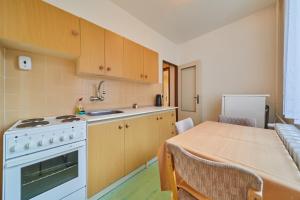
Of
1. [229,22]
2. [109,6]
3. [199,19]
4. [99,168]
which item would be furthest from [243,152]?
[229,22]

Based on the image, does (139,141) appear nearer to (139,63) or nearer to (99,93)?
(99,93)

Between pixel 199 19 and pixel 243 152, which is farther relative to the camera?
pixel 199 19

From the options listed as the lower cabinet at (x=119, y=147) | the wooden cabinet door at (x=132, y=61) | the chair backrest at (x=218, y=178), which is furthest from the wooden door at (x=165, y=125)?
the chair backrest at (x=218, y=178)

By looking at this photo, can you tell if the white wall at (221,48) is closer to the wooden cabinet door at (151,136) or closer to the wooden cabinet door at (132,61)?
the wooden cabinet door at (132,61)

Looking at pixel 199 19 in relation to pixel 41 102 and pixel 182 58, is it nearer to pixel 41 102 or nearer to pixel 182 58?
pixel 182 58

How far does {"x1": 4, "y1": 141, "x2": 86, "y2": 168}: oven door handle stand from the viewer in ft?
2.96

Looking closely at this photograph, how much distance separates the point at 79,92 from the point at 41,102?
16.4 inches

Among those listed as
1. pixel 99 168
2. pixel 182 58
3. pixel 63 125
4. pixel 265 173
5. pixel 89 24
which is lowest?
pixel 99 168

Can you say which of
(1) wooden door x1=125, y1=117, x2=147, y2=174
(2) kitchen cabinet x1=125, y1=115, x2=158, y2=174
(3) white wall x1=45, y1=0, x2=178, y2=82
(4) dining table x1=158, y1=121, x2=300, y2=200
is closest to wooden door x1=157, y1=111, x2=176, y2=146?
(2) kitchen cabinet x1=125, y1=115, x2=158, y2=174

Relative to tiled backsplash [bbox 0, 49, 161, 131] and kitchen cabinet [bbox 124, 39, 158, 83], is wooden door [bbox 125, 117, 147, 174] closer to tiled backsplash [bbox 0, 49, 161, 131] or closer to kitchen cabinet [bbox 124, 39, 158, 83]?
tiled backsplash [bbox 0, 49, 161, 131]

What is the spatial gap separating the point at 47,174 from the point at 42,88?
2.90 feet

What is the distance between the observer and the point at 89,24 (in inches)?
61.9

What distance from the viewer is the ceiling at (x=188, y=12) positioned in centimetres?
221

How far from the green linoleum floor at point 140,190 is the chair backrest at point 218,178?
109 cm
